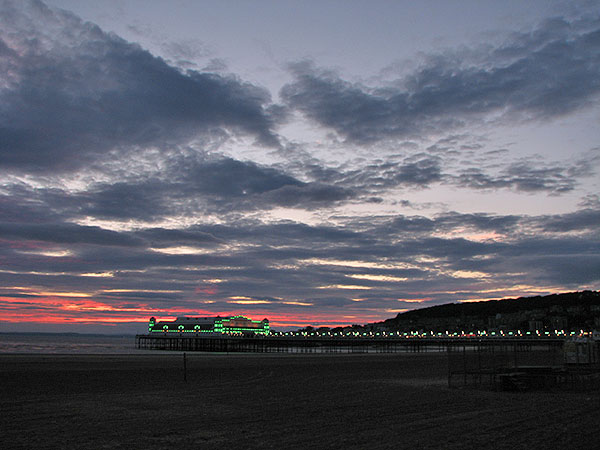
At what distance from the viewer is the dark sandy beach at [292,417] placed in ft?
36.0

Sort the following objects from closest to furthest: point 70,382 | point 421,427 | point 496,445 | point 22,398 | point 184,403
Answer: point 496,445
point 421,427
point 184,403
point 22,398
point 70,382

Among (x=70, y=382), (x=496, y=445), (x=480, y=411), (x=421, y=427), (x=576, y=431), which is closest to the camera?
(x=496, y=445)

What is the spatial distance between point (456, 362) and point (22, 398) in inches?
723

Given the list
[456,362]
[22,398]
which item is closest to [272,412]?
[22,398]

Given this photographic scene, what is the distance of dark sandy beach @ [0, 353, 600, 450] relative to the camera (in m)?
11.0

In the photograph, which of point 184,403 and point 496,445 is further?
point 184,403

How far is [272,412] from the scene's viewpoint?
15203 millimetres

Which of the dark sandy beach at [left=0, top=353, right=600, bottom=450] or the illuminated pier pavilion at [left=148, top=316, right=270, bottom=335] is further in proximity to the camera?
the illuminated pier pavilion at [left=148, top=316, right=270, bottom=335]

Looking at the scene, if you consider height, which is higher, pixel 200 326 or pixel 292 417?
pixel 292 417

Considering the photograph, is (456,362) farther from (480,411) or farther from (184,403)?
(184,403)

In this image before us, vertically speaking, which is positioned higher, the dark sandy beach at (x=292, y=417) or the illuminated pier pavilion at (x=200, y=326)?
the dark sandy beach at (x=292, y=417)

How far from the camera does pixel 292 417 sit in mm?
14258

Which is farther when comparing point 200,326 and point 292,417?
point 200,326

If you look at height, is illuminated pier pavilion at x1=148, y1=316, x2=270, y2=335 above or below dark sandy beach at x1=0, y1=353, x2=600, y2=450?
below
